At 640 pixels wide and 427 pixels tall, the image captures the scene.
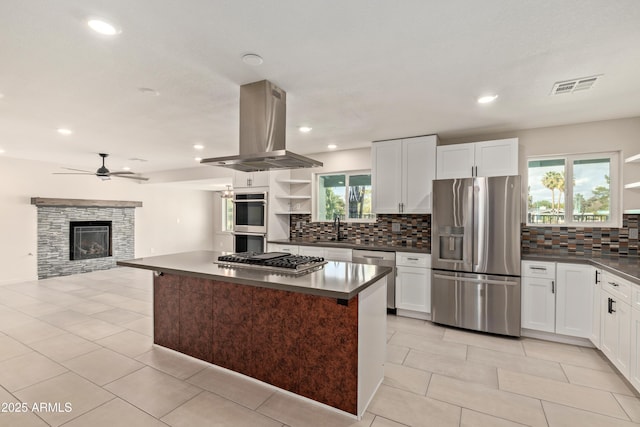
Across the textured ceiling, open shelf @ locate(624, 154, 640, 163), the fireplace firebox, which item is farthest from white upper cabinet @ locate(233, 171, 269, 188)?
open shelf @ locate(624, 154, 640, 163)

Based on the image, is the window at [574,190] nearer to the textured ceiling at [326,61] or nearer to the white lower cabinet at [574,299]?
the textured ceiling at [326,61]

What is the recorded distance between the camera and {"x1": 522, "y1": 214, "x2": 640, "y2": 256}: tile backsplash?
3357 millimetres

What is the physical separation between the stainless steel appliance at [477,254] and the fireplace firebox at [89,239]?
293 inches

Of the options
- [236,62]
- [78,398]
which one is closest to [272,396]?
[78,398]

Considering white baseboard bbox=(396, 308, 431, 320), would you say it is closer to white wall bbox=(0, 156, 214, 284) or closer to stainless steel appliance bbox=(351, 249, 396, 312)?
stainless steel appliance bbox=(351, 249, 396, 312)

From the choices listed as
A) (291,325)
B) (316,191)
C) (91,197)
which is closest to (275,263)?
(291,325)

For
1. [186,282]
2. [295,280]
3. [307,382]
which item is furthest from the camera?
[186,282]

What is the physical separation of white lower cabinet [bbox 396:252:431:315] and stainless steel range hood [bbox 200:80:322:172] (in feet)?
6.99

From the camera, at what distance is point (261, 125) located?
2.52m

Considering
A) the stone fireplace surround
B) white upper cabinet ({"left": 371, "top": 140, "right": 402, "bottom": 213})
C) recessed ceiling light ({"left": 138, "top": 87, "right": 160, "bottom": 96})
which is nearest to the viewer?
recessed ceiling light ({"left": 138, "top": 87, "right": 160, "bottom": 96})

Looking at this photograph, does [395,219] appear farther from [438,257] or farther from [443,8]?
[443,8]

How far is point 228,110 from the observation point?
10.5 ft

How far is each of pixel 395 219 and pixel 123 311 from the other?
4157 mm

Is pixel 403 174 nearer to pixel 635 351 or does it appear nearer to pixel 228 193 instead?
pixel 635 351
